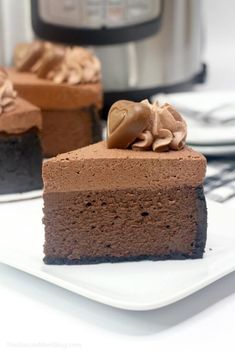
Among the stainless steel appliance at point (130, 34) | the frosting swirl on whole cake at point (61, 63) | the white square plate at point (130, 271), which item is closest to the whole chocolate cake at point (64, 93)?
the frosting swirl on whole cake at point (61, 63)

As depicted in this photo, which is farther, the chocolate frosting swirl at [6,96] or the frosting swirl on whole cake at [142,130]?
the chocolate frosting swirl at [6,96]

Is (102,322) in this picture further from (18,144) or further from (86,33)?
(86,33)

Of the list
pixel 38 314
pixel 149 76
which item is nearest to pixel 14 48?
pixel 149 76

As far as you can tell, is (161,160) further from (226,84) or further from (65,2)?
(226,84)

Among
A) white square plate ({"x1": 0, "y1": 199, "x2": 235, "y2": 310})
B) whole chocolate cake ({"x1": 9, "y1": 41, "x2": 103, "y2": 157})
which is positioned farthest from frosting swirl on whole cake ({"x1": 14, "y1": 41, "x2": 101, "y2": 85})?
white square plate ({"x1": 0, "y1": 199, "x2": 235, "y2": 310})

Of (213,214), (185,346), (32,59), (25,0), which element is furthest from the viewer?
(25,0)

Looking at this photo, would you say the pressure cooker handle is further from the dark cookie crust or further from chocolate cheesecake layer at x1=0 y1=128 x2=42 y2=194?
the dark cookie crust

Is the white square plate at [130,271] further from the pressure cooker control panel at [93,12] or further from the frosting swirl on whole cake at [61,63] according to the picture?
the pressure cooker control panel at [93,12]
